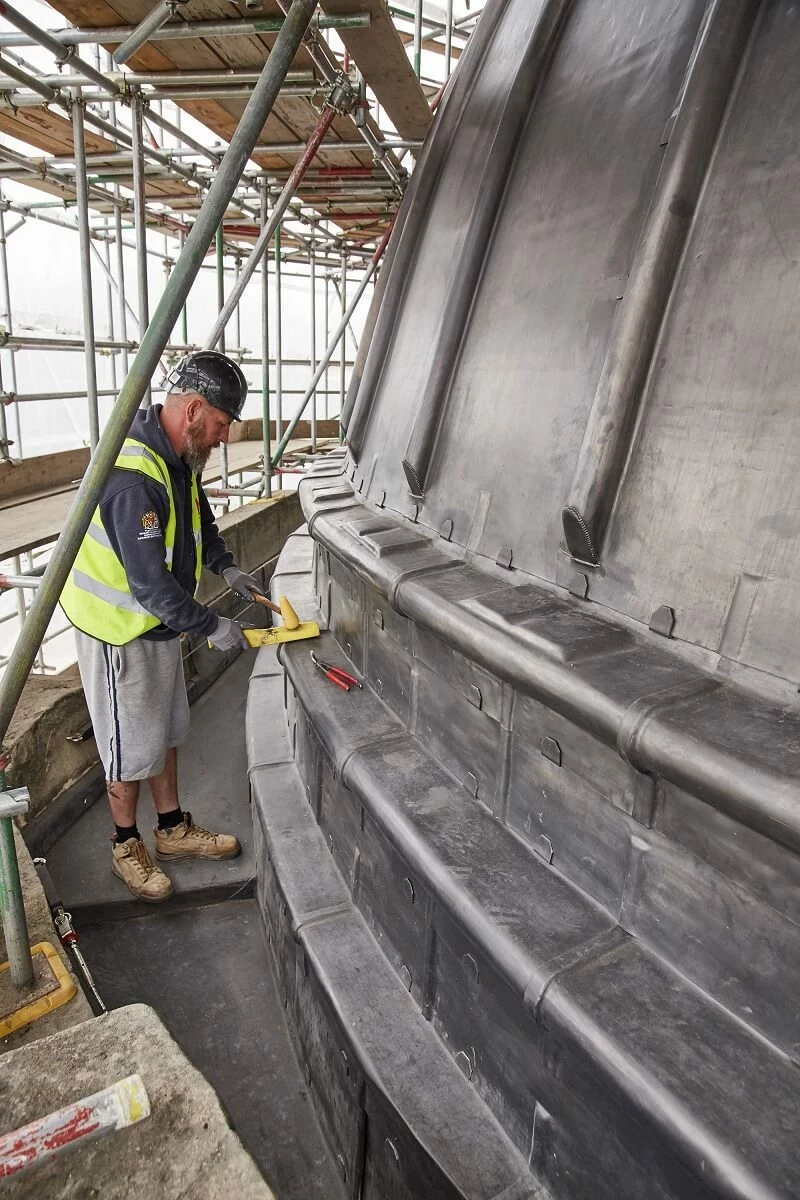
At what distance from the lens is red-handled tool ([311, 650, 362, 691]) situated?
311 cm

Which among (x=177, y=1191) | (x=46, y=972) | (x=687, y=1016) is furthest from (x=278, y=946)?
(x=687, y=1016)

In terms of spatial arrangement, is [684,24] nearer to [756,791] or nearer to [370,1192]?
[756,791]

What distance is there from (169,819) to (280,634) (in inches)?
50.1

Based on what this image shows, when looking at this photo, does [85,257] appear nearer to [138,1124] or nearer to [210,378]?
[210,378]

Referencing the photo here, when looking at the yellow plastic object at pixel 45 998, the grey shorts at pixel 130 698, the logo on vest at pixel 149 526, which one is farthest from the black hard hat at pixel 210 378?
the yellow plastic object at pixel 45 998

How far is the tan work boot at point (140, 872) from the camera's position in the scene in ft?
12.1

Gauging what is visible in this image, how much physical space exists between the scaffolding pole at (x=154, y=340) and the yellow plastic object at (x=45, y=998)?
1.17 metres

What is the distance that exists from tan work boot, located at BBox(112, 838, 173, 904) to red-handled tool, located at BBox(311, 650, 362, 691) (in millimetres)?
1442

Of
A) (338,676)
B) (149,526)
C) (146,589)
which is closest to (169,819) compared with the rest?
(146,589)

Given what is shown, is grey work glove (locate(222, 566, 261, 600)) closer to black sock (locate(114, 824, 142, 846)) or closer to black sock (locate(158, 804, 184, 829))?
black sock (locate(158, 804, 184, 829))

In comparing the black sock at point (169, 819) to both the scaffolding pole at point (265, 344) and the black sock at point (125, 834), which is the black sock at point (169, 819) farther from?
the scaffolding pole at point (265, 344)

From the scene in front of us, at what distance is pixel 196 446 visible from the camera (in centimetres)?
351

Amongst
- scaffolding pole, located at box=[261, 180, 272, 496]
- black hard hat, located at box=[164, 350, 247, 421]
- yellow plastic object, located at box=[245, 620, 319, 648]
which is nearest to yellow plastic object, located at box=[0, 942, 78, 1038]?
yellow plastic object, located at box=[245, 620, 319, 648]

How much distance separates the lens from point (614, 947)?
1.69 meters
